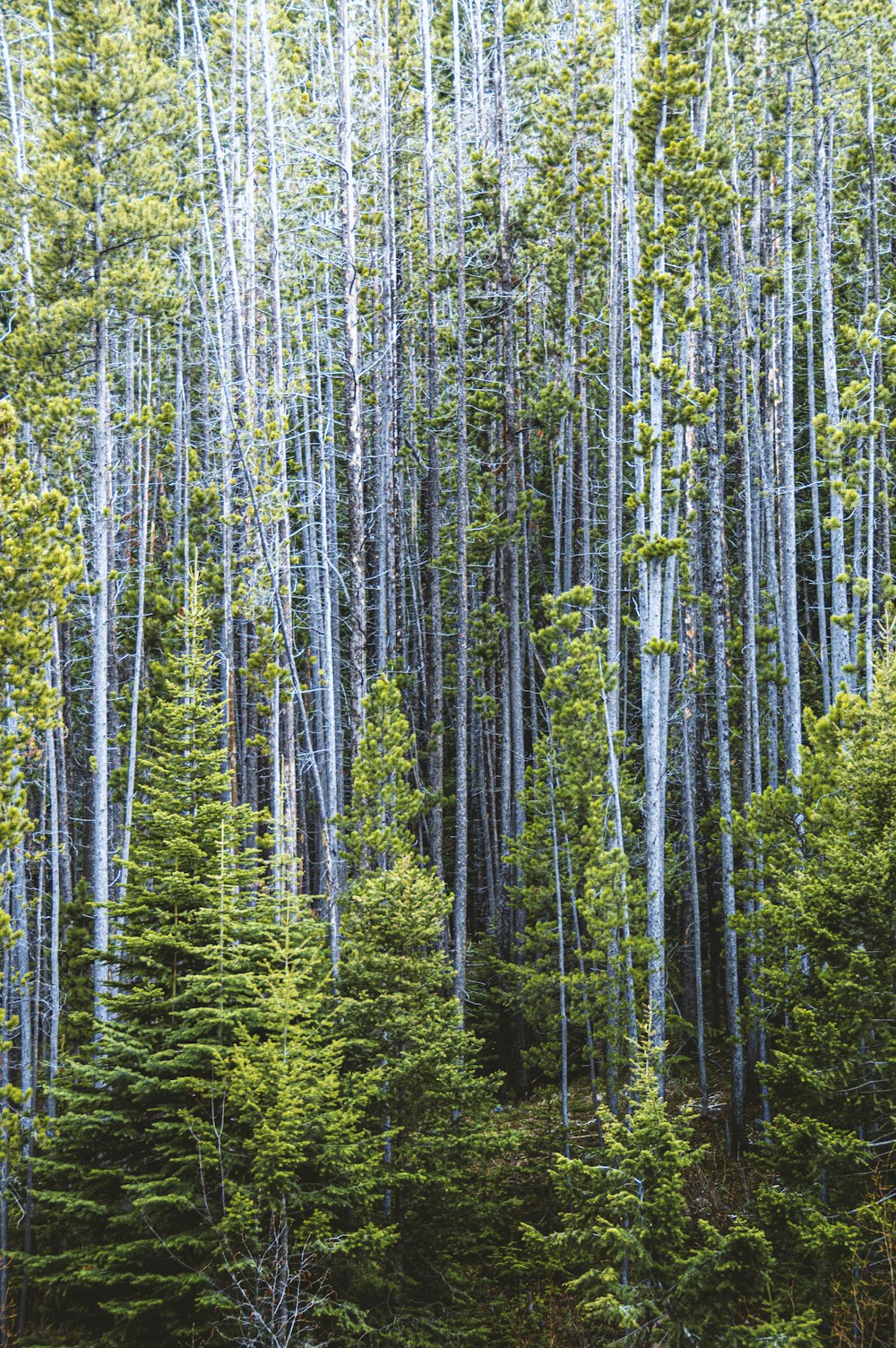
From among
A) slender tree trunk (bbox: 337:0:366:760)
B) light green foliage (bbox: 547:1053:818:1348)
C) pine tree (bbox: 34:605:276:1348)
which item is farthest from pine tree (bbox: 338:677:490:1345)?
slender tree trunk (bbox: 337:0:366:760)

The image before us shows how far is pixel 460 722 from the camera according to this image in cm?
1434

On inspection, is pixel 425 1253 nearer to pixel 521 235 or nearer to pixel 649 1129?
pixel 649 1129

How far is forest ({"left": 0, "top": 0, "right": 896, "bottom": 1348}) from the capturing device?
7.97 meters

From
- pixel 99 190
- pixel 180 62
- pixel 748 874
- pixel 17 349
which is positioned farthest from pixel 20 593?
pixel 180 62

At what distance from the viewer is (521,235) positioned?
1666cm

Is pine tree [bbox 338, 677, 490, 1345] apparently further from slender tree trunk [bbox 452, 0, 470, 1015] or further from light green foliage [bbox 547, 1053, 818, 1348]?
slender tree trunk [bbox 452, 0, 470, 1015]

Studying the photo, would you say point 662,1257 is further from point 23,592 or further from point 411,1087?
point 23,592

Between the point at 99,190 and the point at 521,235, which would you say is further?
the point at 521,235

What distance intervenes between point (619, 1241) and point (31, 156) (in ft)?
49.2

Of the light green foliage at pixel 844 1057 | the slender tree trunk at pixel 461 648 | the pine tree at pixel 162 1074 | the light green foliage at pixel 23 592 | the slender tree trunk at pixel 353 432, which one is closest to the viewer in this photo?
the light green foliage at pixel 844 1057

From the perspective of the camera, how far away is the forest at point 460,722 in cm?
797

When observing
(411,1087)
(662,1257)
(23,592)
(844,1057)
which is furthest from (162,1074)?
(844,1057)

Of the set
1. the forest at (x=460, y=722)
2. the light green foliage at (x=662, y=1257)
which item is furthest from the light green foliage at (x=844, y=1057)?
the light green foliage at (x=662, y=1257)

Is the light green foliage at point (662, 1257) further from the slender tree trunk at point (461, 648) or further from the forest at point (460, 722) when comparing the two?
the slender tree trunk at point (461, 648)
